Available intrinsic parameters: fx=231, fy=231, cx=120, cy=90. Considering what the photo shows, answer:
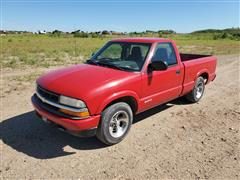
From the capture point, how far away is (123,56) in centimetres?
481

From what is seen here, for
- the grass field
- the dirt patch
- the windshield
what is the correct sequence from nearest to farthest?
the dirt patch < the windshield < the grass field

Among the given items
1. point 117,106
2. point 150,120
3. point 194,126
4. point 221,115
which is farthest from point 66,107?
point 221,115

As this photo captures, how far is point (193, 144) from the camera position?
412 centimetres

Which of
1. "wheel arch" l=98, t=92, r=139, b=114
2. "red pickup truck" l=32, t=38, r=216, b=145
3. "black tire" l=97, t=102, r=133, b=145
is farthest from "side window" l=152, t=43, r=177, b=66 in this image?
"black tire" l=97, t=102, r=133, b=145

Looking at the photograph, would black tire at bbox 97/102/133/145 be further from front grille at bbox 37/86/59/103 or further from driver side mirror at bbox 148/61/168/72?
driver side mirror at bbox 148/61/168/72

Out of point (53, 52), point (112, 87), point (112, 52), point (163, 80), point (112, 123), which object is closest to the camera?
point (112, 87)

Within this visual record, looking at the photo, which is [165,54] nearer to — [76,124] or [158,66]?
[158,66]

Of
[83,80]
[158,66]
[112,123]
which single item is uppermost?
[158,66]

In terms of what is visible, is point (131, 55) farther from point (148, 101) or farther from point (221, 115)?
point (221, 115)

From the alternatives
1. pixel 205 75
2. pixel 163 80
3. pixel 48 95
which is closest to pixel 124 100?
pixel 163 80

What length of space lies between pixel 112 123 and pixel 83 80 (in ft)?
2.94

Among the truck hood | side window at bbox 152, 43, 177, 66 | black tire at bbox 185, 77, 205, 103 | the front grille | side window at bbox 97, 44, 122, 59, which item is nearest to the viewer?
the truck hood

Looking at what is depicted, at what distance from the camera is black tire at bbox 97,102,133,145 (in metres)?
3.74

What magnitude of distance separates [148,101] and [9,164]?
2614 mm
